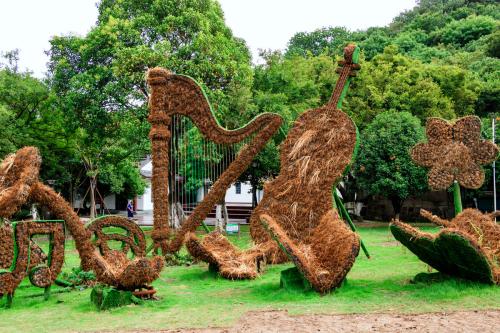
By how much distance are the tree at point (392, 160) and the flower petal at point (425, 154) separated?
1257cm

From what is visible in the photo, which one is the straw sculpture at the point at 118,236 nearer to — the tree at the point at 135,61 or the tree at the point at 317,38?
the tree at the point at 135,61

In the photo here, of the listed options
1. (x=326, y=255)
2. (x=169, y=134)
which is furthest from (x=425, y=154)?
(x=169, y=134)

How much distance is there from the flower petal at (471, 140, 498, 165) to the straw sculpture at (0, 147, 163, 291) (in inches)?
210

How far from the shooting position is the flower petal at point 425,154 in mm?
9742

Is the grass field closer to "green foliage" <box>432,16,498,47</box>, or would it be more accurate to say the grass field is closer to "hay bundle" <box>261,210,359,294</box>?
"hay bundle" <box>261,210,359,294</box>

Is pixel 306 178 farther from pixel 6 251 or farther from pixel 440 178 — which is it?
pixel 6 251

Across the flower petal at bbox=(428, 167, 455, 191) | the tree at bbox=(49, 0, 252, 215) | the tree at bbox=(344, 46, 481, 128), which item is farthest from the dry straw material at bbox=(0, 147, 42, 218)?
the tree at bbox=(344, 46, 481, 128)

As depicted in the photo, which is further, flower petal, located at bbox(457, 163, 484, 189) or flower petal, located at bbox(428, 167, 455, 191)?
flower petal, located at bbox(428, 167, 455, 191)

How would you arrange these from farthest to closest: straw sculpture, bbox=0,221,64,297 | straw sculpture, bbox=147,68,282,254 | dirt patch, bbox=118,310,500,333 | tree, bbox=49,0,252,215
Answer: tree, bbox=49,0,252,215 < straw sculpture, bbox=147,68,282,254 < straw sculpture, bbox=0,221,64,297 < dirt patch, bbox=118,310,500,333

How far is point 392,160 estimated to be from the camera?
75.5ft

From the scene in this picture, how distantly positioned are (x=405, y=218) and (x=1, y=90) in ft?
62.6

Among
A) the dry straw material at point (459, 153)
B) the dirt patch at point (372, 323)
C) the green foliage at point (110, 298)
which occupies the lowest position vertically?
the dirt patch at point (372, 323)

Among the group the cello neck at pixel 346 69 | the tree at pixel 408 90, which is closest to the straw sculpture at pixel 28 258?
the cello neck at pixel 346 69

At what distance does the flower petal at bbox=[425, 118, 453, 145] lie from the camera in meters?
9.67
